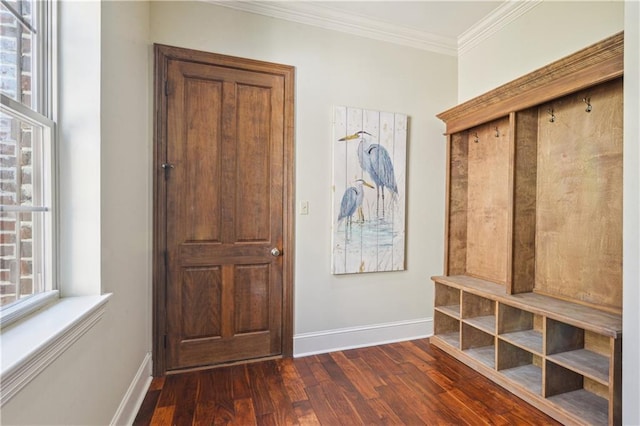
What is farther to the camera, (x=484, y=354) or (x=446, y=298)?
(x=446, y=298)

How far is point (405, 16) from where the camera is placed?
101 inches

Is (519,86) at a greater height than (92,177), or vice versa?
(519,86)

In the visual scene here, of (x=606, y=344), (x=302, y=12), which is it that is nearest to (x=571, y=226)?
(x=606, y=344)

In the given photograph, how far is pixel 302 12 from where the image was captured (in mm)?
2426

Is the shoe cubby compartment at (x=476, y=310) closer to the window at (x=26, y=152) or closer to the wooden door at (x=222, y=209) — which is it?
the wooden door at (x=222, y=209)

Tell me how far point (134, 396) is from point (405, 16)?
3411mm

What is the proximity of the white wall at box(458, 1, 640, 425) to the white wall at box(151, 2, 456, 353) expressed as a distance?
13.2 inches

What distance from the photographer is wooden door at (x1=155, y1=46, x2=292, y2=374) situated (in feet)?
7.18

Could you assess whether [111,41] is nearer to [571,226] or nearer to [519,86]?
[519,86]

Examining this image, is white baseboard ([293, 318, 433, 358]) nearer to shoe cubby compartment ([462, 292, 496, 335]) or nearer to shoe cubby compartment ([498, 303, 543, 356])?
shoe cubby compartment ([462, 292, 496, 335])

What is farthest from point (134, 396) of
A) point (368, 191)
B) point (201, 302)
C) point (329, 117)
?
point (329, 117)

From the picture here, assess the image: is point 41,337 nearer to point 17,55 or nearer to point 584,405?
point 17,55

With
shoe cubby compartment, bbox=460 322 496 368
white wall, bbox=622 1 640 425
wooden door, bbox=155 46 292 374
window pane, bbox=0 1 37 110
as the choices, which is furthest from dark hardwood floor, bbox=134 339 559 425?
window pane, bbox=0 1 37 110

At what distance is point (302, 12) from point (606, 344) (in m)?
3.10
